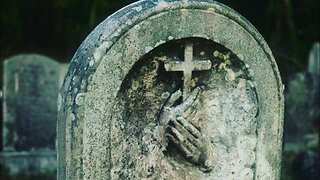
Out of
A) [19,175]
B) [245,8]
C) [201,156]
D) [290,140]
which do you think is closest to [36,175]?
[19,175]

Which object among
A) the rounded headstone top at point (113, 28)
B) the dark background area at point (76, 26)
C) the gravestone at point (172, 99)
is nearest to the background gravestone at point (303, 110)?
the dark background area at point (76, 26)

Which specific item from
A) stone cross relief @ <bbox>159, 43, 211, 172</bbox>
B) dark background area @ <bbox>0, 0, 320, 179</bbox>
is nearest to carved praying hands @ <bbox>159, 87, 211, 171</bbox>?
stone cross relief @ <bbox>159, 43, 211, 172</bbox>

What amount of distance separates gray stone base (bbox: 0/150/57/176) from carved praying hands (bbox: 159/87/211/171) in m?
4.98

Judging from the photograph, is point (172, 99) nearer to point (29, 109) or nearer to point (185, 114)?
point (185, 114)

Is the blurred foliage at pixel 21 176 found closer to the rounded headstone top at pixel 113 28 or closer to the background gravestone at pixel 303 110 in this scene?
the background gravestone at pixel 303 110

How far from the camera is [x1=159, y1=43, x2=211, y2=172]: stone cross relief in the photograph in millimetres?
4539

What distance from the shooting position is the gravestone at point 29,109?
31.3 ft

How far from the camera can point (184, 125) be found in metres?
4.55

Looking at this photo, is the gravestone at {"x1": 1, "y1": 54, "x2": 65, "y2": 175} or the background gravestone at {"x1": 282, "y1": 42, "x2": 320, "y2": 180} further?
the background gravestone at {"x1": 282, "y1": 42, "x2": 320, "y2": 180}

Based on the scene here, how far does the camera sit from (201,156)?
464cm

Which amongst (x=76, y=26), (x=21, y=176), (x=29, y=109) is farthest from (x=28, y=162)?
(x=76, y=26)

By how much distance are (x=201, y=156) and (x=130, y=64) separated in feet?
2.06

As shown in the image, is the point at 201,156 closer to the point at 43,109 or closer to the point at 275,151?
the point at 275,151

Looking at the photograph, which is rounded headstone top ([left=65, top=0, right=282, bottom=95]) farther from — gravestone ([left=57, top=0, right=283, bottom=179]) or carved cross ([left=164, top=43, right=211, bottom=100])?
carved cross ([left=164, top=43, right=211, bottom=100])
